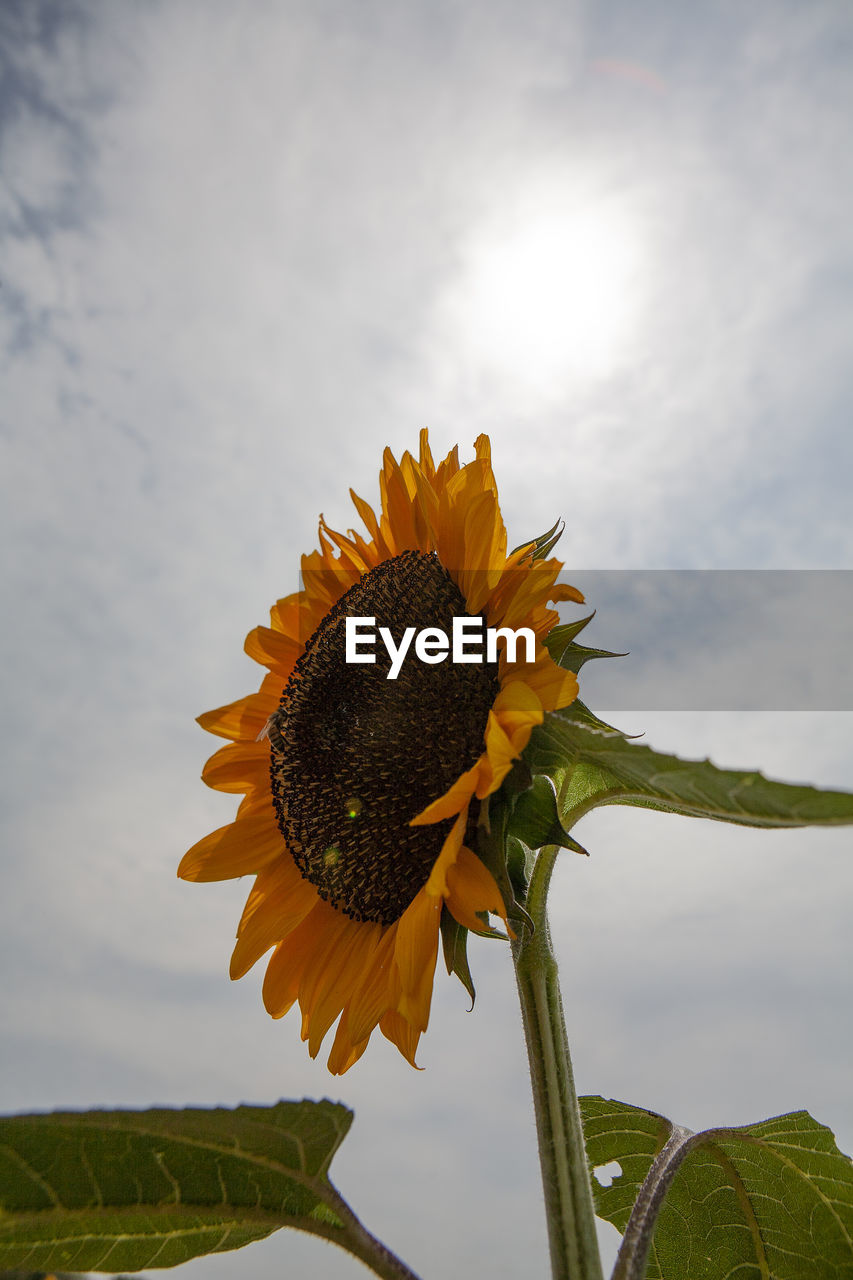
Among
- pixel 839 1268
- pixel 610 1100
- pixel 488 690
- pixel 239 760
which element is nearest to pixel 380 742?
pixel 488 690

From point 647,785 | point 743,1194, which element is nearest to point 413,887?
point 647,785

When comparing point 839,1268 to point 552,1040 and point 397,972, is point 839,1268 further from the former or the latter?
point 397,972

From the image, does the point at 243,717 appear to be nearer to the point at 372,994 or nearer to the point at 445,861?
the point at 372,994

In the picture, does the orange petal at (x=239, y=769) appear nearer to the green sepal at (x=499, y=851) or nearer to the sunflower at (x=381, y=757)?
the sunflower at (x=381, y=757)

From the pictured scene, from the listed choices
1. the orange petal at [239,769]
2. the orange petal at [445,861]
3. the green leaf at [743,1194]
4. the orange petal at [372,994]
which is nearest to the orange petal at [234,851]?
the orange petal at [239,769]

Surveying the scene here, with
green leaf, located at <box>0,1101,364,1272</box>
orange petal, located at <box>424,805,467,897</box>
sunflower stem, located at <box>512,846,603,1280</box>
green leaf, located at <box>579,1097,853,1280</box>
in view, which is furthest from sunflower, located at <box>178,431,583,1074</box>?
green leaf, located at <box>579,1097,853,1280</box>

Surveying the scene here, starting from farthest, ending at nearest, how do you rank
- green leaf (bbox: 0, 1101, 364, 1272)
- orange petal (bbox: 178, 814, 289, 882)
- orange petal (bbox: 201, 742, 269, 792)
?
1. orange petal (bbox: 201, 742, 269, 792)
2. orange petal (bbox: 178, 814, 289, 882)
3. green leaf (bbox: 0, 1101, 364, 1272)

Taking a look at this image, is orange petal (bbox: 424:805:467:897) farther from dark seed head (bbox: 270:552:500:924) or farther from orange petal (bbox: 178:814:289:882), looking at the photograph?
orange petal (bbox: 178:814:289:882)
